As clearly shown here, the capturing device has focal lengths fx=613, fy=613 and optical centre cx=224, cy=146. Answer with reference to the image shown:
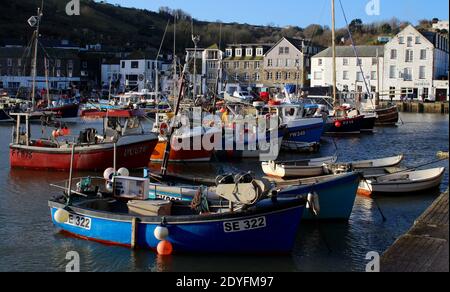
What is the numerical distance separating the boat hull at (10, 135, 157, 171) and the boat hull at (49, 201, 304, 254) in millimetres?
10888

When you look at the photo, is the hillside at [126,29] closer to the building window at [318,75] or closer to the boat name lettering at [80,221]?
the building window at [318,75]

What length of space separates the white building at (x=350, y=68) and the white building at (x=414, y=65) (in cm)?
132

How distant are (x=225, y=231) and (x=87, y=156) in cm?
1255

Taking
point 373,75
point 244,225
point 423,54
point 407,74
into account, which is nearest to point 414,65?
point 407,74

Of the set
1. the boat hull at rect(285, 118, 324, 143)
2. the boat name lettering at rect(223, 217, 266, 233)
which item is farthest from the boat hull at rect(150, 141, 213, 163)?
the boat name lettering at rect(223, 217, 266, 233)

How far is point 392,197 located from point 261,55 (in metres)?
66.9

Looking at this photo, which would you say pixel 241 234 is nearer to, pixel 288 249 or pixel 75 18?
pixel 288 249

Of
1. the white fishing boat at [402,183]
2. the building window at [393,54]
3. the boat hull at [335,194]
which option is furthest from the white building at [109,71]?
the boat hull at [335,194]

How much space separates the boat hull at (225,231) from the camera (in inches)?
505

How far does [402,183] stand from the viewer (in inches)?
778

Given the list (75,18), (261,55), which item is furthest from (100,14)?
(261,55)

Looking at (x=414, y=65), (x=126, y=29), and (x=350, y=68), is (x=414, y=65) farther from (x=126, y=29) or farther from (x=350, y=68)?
(x=126, y=29)

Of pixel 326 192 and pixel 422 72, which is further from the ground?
pixel 422 72

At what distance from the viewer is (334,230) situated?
15.6m
